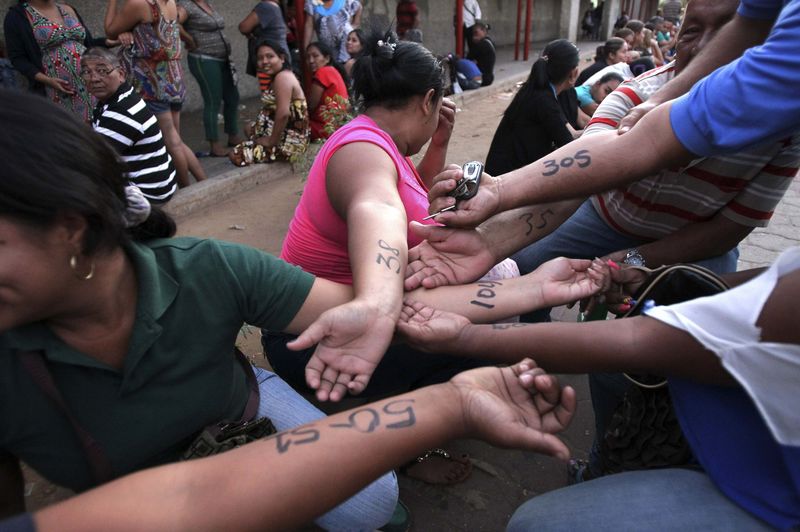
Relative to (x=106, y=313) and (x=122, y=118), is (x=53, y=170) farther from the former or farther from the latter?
(x=122, y=118)

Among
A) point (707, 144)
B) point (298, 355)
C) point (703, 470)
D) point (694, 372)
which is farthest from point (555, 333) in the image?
point (298, 355)

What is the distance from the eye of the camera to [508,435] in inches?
43.1

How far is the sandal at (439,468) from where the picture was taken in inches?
81.3

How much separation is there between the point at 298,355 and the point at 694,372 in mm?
1283

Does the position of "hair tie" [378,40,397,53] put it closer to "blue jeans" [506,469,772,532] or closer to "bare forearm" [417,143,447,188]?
"bare forearm" [417,143,447,188]

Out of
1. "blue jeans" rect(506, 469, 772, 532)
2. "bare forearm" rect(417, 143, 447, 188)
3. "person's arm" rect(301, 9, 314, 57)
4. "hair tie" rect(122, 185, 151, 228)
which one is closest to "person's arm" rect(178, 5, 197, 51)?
"person's arm" rect(301, 9, 314, 57)

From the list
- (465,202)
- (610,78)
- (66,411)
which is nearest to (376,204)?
(465,202)

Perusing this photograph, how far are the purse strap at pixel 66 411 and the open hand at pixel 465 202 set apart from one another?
114 centimetres

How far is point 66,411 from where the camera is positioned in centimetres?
122

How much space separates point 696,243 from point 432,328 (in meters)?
1.10

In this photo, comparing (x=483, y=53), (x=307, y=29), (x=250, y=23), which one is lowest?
(x=483, y=53)

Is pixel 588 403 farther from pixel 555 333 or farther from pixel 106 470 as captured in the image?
pixel 106 470

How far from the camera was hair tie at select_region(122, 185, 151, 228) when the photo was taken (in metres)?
1.28

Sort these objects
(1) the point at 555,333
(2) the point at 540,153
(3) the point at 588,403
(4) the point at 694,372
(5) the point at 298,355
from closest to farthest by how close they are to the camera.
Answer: (4) the point at 694,372 → (1) the point at 555,333 → (5) the point at 298,355 → (3) the point at 588,403 → (2) the point at 540,153
